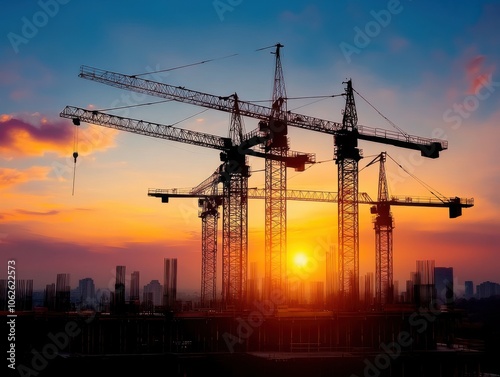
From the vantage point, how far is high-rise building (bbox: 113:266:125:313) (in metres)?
46.8

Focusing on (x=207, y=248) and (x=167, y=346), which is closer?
(x=167, y=346)

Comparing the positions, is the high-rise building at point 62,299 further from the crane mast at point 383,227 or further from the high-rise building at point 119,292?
the crane mast at point 383,227

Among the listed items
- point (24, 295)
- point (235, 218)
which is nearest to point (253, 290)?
point (235, 218)

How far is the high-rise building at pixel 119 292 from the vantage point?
154 ft

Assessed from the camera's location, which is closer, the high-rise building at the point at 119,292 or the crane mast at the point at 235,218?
the high-rise building at the point at 119,292

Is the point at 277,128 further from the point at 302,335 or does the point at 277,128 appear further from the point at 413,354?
the point at 413,354

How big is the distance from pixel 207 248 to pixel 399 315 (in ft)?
103

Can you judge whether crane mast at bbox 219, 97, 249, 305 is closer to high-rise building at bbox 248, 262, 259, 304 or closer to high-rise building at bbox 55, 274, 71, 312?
high-rise building at bbox 248, 262, 259, 304

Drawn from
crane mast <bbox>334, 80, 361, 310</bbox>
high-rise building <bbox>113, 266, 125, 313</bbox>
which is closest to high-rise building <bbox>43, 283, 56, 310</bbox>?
high-rise building <bbox>113, 266, 125, 313</bbox>

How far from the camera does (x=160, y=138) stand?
63.8 m

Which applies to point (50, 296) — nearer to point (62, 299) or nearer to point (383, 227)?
point (62, 299)

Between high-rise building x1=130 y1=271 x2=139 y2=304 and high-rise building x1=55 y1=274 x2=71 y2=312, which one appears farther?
high-rise building x1=130 y1=271 x2=139 y2=304

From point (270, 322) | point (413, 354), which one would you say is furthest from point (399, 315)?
point (270, 322)

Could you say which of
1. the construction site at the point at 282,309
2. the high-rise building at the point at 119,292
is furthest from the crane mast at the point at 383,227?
the high-rise building at the point at 119,292
